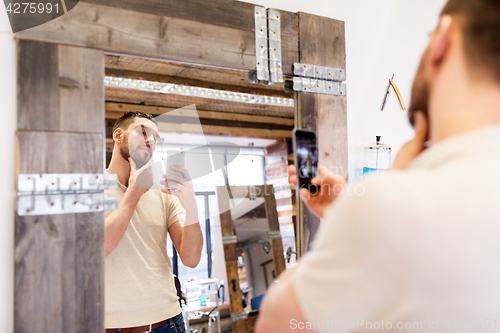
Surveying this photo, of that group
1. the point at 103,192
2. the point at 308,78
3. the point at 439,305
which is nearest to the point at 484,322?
the point at 439,305

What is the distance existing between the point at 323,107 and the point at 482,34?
0.97m

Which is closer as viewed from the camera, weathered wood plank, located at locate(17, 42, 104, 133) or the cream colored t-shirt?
weathered wood plank, located at locate(17, 42, 104, 133)

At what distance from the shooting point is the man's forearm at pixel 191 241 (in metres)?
1.32

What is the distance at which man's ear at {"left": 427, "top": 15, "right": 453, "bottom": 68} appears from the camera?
1.60 feet

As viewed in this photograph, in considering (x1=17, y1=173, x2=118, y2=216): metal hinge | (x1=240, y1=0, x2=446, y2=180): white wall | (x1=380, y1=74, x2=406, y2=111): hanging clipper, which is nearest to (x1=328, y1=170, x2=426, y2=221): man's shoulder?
(x1=17, y1=173, x2=118, y2=216): metal hinge

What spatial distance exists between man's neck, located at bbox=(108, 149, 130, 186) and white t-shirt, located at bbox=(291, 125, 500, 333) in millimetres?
840

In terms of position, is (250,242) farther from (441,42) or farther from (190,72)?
(441,42)

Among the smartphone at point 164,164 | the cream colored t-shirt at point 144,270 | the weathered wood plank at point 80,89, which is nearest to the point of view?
the weathered wood plank at point 80,89

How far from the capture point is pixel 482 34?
1.54 ft

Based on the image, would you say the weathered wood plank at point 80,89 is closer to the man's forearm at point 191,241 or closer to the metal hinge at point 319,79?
the man's forearm at point 191,241

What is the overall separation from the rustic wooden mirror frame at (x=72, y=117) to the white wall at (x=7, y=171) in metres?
0.03

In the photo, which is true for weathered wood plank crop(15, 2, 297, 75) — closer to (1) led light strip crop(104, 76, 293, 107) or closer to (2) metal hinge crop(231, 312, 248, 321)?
(1) led light strip crop(104, 76, 293, 107)

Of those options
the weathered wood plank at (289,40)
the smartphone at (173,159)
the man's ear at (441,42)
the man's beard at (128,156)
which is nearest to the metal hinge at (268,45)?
the weathered wood plank at (289,40)

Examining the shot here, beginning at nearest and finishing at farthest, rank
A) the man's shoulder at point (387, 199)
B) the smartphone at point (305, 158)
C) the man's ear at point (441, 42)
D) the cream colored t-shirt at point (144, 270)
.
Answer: the man's shoulder at point (387, 199) → the man's ear at point (441, 42) → the smartphone at point (305, 158) → the cream colored t-shirt at point (144, 270)
